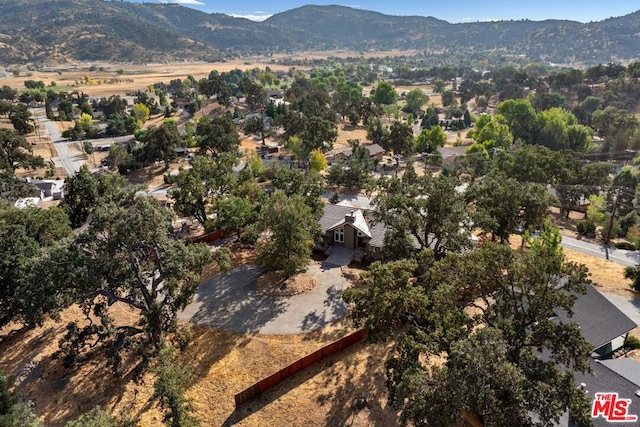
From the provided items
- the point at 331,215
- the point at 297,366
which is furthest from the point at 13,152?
the point at 297,366

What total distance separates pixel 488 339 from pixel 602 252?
134 ft

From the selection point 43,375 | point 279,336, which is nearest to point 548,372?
point 279,336

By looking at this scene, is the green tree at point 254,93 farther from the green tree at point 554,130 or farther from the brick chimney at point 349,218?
the brick chimney at point 349,218

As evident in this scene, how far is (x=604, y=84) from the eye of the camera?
14775 cm

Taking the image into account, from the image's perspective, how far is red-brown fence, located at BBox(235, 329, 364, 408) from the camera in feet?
76.5

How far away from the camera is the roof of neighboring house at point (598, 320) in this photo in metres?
25.2

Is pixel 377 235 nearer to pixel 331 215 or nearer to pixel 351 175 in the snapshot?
pixel 331 215

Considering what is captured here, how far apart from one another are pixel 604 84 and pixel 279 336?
175443mm

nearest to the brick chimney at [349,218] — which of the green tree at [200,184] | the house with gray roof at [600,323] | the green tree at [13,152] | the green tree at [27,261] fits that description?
the green tree at [200,184]

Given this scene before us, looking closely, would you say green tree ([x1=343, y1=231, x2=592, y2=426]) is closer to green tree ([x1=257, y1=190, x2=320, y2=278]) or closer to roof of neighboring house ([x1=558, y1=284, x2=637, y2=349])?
roof of neighboring house ([x1=558, y1=284, x2=637, y2=349])

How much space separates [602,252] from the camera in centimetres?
4562

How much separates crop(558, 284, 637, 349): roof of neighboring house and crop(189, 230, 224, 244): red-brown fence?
34.8m

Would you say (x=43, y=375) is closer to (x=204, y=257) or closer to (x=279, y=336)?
A: (x=204, y=257)

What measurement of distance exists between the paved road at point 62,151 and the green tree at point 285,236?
52655 mm
